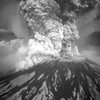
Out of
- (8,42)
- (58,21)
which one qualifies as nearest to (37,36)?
(58,21)

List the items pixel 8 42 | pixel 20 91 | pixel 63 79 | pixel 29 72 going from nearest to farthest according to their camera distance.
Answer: pixel 20 91 → pixel 63 79 → pixel 29 72 → pixel 8 42

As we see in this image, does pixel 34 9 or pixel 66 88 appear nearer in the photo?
pixel 66 88

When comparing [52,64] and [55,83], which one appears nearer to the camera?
[55,83]

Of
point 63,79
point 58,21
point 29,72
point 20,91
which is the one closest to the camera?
point 20,91

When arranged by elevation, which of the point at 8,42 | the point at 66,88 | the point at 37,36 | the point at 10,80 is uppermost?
the point at 8,42

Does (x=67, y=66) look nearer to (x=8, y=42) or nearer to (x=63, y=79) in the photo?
(x=63, y=79)
